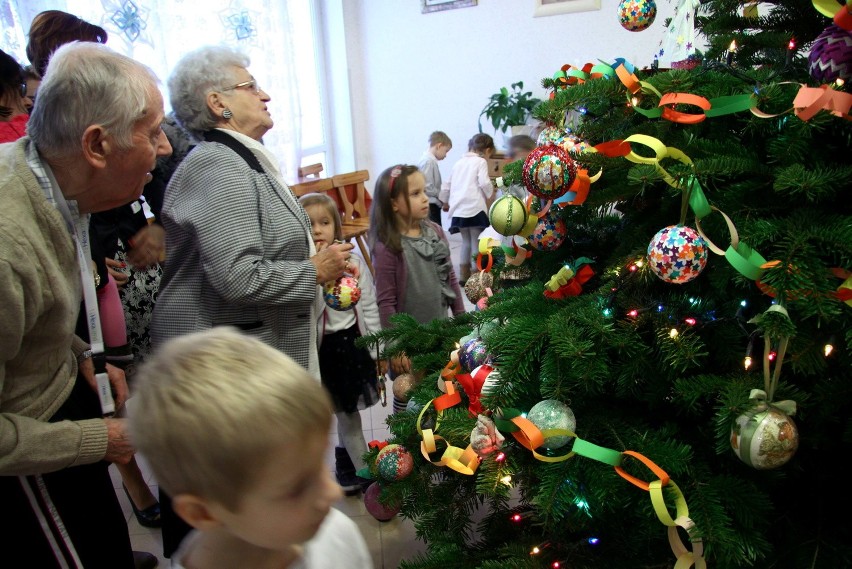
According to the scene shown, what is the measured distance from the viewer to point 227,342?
644mm

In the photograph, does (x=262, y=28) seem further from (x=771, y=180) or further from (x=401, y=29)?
(x=771, y=180)

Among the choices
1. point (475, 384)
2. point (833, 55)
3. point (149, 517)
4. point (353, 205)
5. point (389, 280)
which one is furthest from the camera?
point (353, 205)

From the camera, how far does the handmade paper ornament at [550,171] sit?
3.51ft

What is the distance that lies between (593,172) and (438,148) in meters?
4.97

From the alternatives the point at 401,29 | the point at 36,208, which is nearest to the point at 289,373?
the point at 36,208

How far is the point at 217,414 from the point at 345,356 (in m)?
1.56

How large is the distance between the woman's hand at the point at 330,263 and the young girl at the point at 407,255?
72 cm

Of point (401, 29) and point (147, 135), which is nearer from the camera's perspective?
point (147, 135)

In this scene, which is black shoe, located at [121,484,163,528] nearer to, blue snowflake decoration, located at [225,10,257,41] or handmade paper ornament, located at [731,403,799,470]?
handmade paper ornament, located at [731,403,799,470]

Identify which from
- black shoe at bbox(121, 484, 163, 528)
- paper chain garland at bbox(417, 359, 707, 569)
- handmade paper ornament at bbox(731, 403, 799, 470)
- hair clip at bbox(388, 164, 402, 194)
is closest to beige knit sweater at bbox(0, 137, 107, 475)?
paper chain garland at bbox(417, 359, 707, 569)

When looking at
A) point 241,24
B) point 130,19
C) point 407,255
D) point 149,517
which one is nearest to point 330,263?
point 407,255

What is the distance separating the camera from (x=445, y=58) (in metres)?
7.02

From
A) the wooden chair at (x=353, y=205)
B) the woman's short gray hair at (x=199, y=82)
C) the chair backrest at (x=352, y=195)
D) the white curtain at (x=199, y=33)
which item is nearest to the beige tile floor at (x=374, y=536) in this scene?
the woman's short gray hair at (x=199, y=82)

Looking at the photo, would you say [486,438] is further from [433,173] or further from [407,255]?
[433,173]
